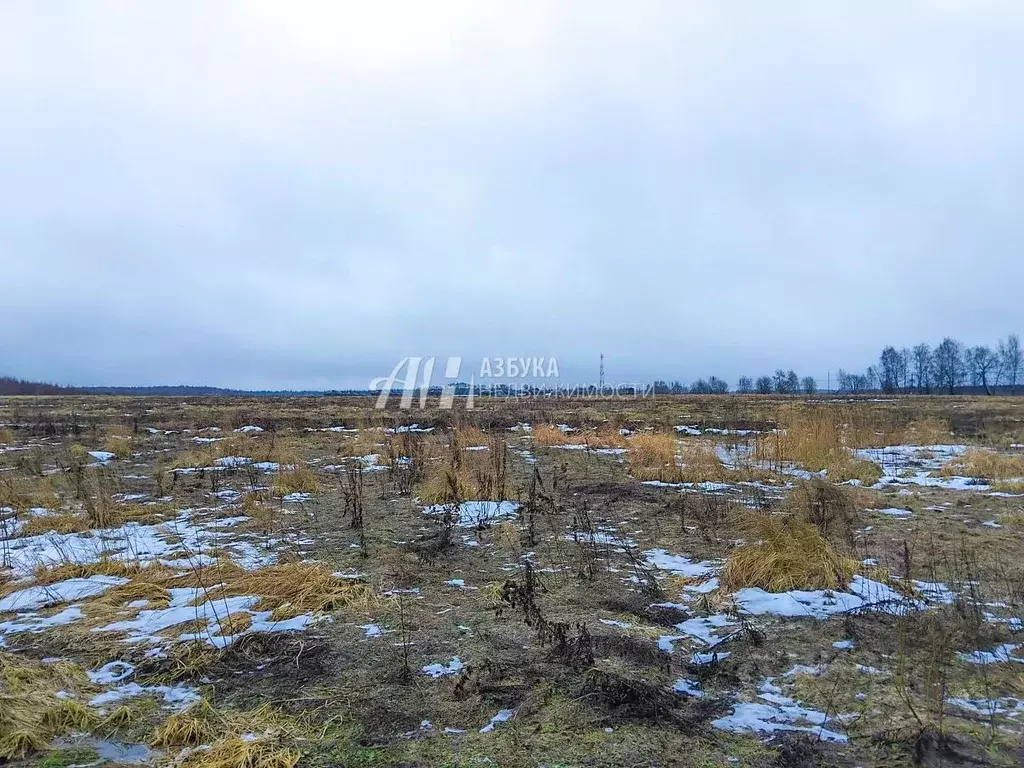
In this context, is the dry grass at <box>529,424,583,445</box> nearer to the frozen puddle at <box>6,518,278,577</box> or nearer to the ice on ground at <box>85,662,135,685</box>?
the frozen puddle at <box>6,518,278,577</box>

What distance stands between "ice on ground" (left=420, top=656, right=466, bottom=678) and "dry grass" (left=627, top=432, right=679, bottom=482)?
22.6ft

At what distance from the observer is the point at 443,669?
10.8 feet

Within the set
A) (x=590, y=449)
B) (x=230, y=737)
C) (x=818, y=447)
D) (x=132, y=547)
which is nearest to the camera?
(x=230, y=737)

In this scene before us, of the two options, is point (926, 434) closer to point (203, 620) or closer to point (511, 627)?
point (511, 627)

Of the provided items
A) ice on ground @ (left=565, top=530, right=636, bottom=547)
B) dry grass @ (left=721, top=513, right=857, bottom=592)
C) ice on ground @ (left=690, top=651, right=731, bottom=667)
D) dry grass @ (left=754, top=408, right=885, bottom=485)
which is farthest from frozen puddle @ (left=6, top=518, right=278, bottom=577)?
dry grass @ (left=754, top=408, right=885, bottom=485)

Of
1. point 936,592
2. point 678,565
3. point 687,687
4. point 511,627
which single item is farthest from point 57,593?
point 936,592

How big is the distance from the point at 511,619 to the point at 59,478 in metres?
9.72

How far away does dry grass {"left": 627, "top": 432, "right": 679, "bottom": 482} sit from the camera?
32.0 feet

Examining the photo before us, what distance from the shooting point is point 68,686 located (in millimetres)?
3074

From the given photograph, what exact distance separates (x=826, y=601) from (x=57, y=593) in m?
6.02

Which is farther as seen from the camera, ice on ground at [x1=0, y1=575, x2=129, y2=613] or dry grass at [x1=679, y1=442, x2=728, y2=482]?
dry grass at [x1=679, y1=442, x2=728, y2=482]

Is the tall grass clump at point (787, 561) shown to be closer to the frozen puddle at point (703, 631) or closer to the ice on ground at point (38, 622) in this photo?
the frozen puddle at point (703, 631)

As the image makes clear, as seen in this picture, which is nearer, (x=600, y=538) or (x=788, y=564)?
(x=788, y=564)

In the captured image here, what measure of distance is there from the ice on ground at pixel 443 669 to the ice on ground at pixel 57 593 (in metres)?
3.09
